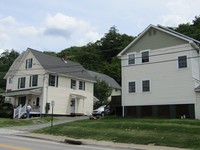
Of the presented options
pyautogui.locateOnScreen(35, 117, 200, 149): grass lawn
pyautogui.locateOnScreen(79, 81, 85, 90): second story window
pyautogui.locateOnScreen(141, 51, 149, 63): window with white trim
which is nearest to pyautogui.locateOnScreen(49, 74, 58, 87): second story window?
pyautogui.locateOnScreen(79, 81, 85, 90): second story window

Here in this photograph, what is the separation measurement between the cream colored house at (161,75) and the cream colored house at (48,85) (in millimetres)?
10687

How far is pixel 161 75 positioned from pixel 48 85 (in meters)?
15.2

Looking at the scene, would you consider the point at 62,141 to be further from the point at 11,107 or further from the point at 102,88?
the point at 102,88

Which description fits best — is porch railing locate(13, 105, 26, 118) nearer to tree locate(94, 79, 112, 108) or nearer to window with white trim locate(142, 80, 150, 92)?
window with white trim locate(142, 80, 150, 92)

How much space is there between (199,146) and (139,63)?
53.6 feet

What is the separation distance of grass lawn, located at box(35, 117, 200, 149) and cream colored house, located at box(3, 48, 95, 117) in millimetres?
13809

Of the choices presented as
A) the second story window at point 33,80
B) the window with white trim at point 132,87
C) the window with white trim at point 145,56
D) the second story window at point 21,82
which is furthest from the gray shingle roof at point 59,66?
the window with white trim at point 145,56

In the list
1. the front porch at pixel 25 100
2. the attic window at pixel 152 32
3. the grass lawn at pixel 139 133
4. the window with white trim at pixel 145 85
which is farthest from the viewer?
the front porch at pixel 25 100

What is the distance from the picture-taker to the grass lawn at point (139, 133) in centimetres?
1788

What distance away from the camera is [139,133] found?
20484 millimetres

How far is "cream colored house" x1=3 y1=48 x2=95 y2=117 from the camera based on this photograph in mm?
38312

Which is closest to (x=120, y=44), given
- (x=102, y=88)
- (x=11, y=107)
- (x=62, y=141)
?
(x=102, y=88)

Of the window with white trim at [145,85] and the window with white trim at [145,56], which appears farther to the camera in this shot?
the window with white trim at [145,56]

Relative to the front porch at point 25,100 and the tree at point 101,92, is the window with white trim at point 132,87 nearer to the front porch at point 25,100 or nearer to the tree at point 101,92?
the front porch at point 25,100
